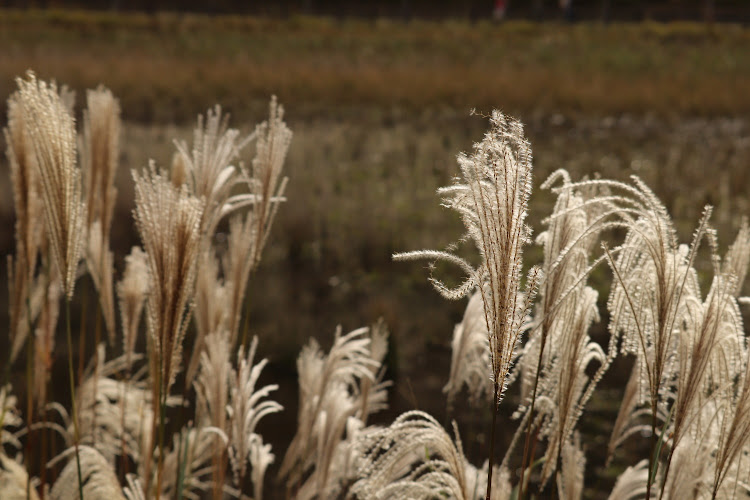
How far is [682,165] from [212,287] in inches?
358

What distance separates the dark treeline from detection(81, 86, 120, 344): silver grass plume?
29.3 m

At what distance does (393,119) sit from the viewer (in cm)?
1342

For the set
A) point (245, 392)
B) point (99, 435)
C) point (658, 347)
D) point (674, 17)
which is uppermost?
point (674, 17)

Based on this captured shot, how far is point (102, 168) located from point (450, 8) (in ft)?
121

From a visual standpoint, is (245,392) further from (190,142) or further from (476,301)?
(190,142)

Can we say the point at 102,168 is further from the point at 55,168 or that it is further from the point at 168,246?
the point at 168,246

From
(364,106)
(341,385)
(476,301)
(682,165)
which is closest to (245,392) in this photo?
(341,385)

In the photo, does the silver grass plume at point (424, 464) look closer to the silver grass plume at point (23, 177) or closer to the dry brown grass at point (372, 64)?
the silver grass plume at point (23, 177)

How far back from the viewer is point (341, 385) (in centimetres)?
243

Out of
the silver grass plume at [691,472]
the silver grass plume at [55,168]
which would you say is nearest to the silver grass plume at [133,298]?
the silver grass plume at [55,168]

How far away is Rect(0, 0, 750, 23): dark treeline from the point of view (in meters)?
33.0

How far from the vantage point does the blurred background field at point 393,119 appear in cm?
655

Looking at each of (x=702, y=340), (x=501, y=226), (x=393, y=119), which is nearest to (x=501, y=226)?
(x=501, y=226)

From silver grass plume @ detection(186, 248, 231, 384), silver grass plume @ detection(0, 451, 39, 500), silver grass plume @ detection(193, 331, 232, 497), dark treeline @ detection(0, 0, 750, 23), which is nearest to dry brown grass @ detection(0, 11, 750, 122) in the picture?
dark treeline @ detection(0, 0, 750, 23)
